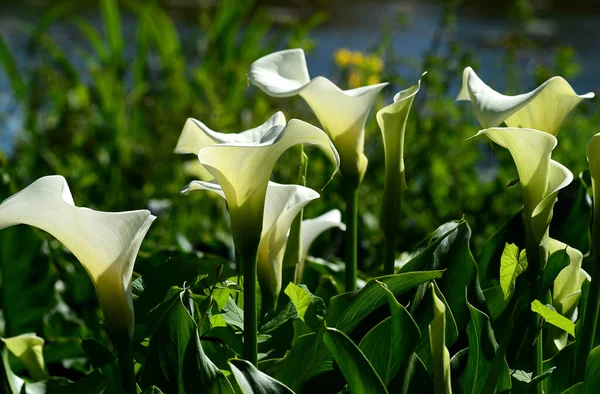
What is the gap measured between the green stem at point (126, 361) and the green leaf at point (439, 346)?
192 mm

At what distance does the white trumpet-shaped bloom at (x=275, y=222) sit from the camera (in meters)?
0.57

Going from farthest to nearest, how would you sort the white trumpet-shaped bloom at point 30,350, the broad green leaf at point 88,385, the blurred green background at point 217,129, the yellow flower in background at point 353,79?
1. the yellow flower in background at point 353,79
2. the blurred green background at point 217,129
3. the white trumpet-shaped bloom at point 30,350
4. the broad green leaf at point 88,385

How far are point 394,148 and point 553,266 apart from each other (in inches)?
5.4

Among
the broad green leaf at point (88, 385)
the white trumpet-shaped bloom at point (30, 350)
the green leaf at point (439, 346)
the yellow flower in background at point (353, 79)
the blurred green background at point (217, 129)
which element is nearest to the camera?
the green leaf at point (439, 346)

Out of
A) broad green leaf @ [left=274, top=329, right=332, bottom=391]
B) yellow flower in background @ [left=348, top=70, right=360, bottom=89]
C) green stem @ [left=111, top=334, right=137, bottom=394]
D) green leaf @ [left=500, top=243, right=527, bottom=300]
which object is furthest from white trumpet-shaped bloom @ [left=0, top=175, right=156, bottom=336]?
yellow flower in background @ [left=348, top=70, right=360, bottom=89]

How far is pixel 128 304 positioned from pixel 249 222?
0.30 feet

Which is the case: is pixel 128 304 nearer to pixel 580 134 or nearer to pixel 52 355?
pixel 52 355

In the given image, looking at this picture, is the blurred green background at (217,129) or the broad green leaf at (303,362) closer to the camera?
the broad green leaf at (303,362)

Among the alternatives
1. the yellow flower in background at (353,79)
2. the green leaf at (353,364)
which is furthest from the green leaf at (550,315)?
the yellow flower in background at (353,79)

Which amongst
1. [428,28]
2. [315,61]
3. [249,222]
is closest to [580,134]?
[249,222]

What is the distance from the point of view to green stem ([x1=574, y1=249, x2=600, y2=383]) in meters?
0.52

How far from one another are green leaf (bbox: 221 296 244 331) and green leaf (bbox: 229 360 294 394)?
8cm

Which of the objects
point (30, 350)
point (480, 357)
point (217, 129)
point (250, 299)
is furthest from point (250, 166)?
point (217, 129)

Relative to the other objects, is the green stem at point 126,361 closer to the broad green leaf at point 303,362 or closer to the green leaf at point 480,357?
the broad green leaf at point 303,362
